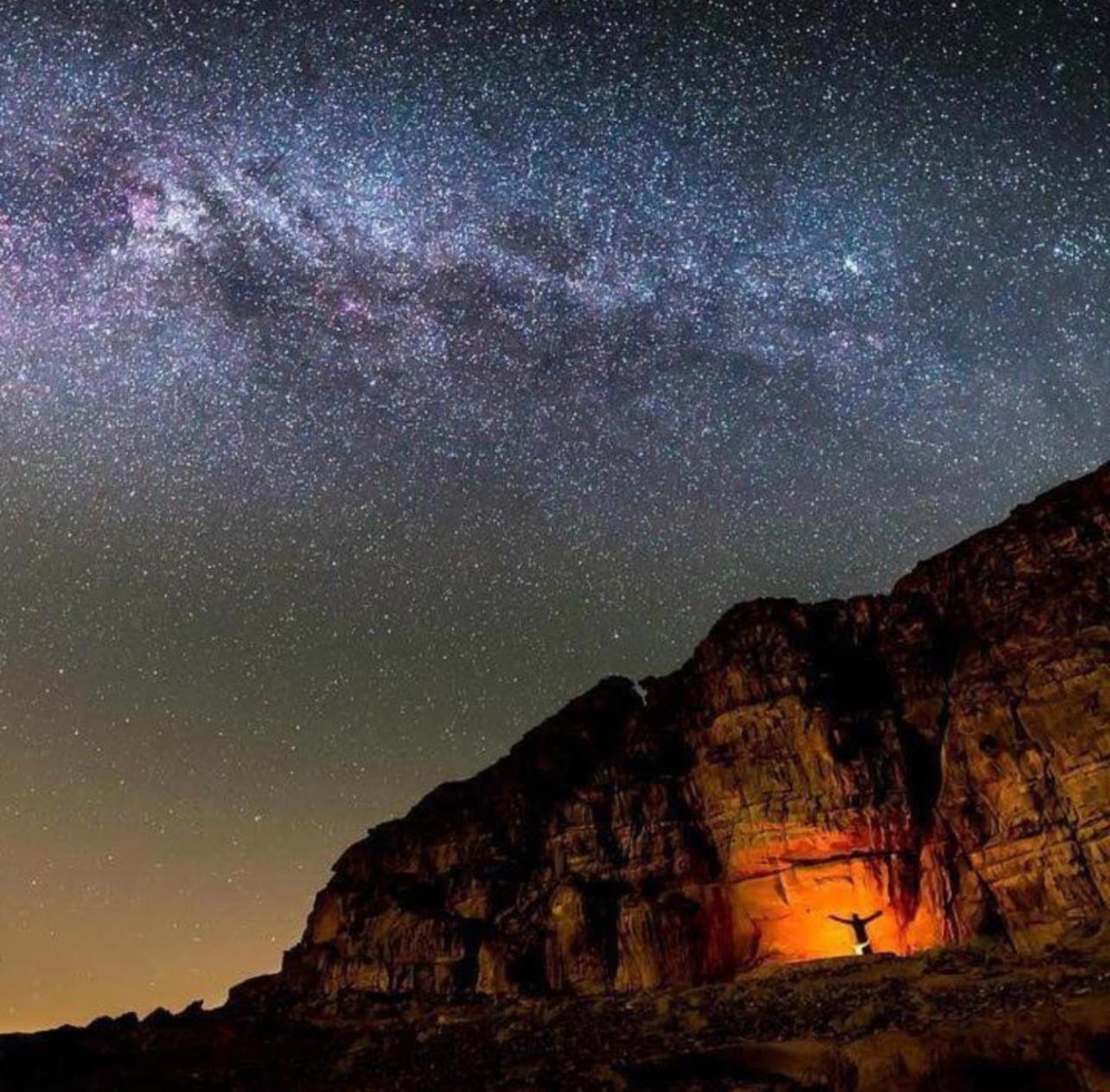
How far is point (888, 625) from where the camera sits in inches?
1870

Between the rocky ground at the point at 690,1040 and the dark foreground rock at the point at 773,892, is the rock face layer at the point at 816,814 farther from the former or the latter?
the rocky ground at the point at 690,1040

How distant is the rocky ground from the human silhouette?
3.92 metres

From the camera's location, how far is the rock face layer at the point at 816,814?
35.8 metres

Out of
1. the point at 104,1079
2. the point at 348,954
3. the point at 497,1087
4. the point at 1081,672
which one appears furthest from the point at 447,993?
the point at 1081,672

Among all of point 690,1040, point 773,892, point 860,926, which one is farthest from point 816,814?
point 690,1040

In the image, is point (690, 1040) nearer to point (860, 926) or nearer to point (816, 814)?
point (860, 926)

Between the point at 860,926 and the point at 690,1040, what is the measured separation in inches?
600

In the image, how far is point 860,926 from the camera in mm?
38000

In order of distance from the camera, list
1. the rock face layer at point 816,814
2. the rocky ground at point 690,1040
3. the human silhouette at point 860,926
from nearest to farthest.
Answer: the rocky ground at point 690,1040 < the rock face layer at point 816,814 < the human silhouette at point 860,926

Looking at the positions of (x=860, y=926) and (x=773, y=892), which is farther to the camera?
(x=773, y=892)

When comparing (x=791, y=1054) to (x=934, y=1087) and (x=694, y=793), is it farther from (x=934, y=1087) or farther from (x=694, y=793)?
(x=694, y=793)

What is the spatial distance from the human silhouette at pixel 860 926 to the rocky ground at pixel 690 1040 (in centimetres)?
392

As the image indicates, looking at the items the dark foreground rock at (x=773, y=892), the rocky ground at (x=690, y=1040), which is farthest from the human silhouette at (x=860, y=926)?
the rocky ground at (x=690, y=1040)

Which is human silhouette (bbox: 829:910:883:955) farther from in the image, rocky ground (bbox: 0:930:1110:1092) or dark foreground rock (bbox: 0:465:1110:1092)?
rocky ground (bbox: 0:930:1110:1092)
